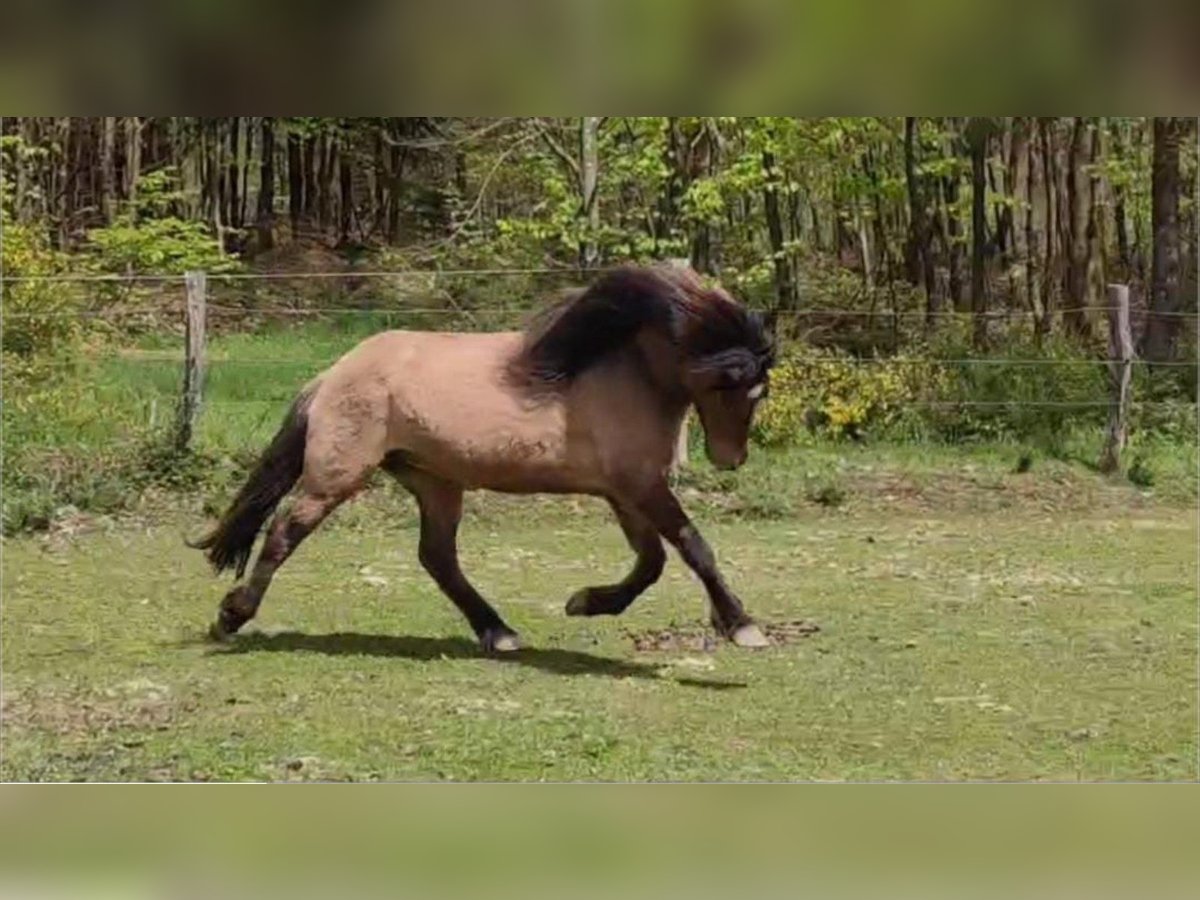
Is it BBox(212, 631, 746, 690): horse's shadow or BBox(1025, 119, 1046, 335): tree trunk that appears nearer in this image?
BBox(212, 631, 746, 690): horse's shadow

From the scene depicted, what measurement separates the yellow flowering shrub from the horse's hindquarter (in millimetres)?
479

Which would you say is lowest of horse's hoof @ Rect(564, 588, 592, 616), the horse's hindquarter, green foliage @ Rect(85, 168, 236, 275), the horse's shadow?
the horse's shadow

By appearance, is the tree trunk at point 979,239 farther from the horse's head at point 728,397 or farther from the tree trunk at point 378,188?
the tree trunk at point 378,188

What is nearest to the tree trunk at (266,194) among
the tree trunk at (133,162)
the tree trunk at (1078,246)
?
the tree trunk at (133,162)

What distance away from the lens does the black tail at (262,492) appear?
3215 millimetres

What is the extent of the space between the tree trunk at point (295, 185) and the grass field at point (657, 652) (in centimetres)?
63

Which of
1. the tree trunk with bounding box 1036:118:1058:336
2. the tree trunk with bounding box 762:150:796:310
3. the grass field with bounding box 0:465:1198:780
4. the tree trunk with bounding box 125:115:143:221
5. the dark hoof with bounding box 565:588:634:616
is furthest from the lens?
the tree trunk with bounding box 1036:118:1058:336

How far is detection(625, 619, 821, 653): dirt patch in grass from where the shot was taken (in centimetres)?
320

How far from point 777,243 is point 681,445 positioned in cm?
52

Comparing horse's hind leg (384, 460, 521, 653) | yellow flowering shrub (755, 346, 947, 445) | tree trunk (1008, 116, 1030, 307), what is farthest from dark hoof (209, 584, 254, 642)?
tree trunk (1008, 116, 1030, 307)

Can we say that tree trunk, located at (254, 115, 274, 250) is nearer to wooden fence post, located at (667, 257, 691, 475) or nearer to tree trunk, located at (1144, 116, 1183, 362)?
wooden fence post, located at (667, 257, 691, 475)

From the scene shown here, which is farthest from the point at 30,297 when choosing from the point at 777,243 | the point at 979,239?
the point at 979,239
